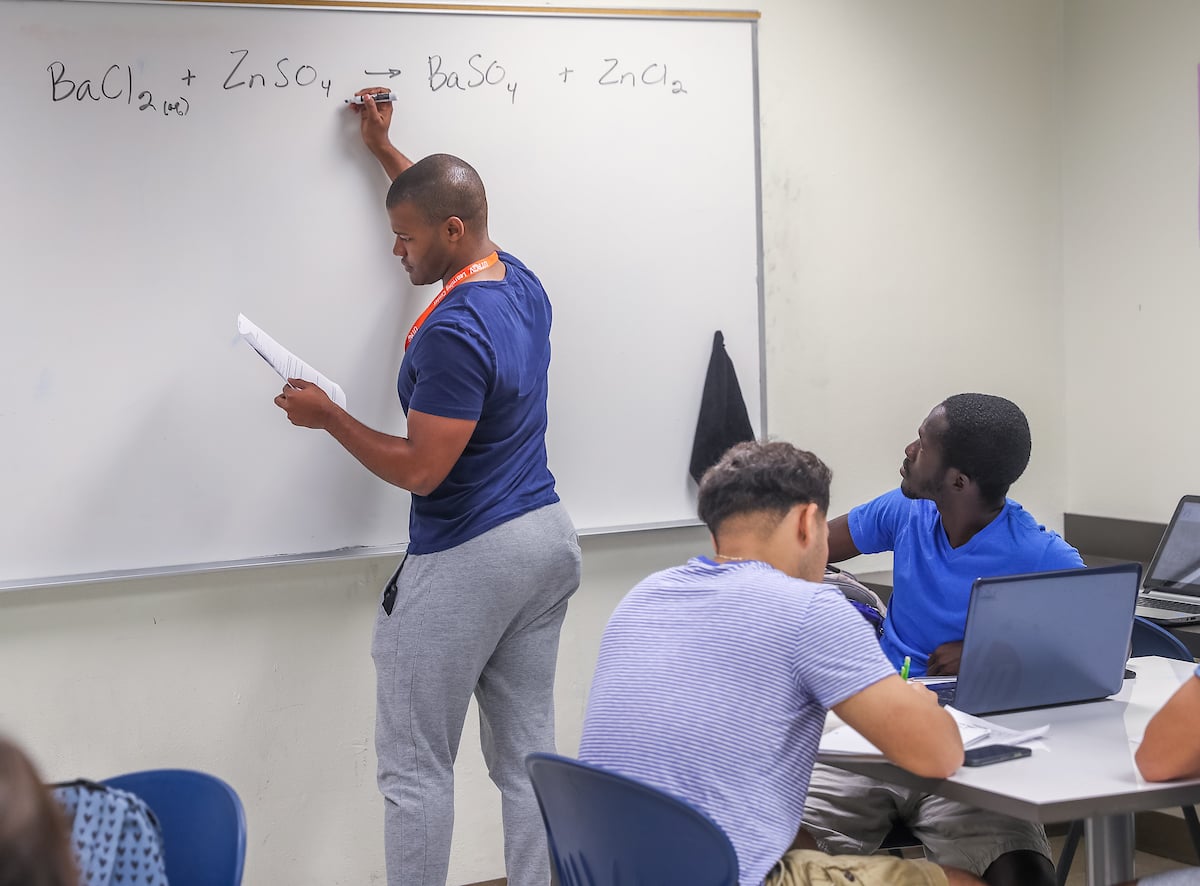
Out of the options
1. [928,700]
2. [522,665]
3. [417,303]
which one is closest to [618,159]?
[417,303]

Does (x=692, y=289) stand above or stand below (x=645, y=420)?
above

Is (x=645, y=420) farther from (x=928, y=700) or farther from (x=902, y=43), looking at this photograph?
(x=928, y=700)

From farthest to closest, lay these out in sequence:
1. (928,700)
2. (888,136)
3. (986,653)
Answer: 1. (888,136)
2. (986,653)
3. (928,700)

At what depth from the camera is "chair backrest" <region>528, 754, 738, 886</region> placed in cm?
142

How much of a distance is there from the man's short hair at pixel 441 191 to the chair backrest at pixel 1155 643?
5.09ft

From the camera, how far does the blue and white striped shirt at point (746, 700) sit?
1540mm

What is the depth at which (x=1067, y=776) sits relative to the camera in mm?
1588

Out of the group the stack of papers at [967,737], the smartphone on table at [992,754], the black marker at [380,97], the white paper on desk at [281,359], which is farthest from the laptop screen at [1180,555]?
the black marker at [380,97]

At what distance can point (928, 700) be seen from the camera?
1.59m

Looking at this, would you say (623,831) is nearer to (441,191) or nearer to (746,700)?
(746,700)

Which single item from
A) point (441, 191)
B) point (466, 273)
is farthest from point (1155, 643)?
point (441, 191)

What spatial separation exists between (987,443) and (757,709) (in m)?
0.97

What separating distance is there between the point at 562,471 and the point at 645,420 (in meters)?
0.25

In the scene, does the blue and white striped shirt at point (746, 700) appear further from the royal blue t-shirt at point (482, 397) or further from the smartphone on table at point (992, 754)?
the royal blue t-shirt at point (482, 397)
